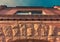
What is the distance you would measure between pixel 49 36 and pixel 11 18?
2634mm

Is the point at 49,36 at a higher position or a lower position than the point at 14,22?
lower

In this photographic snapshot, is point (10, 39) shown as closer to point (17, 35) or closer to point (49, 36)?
point (17, 35)

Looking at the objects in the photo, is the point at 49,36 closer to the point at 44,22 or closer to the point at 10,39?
the point at 44,22

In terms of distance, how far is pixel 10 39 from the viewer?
9.31m

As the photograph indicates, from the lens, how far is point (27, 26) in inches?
375

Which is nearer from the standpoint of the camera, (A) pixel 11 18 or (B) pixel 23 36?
(B) pixel 23 36

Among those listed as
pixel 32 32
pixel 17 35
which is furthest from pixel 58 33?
pixel 17 35

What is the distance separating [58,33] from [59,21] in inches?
35.6

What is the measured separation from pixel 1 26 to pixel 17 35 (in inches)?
44.9

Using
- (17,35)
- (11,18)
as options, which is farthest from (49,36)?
(11,18)

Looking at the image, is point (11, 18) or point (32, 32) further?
point (11, 18)

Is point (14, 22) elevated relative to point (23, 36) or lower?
elevated

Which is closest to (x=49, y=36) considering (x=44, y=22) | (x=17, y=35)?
(x=44, y=22)

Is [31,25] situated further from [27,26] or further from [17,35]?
[17,35]
